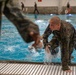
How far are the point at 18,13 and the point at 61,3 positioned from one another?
937 inches

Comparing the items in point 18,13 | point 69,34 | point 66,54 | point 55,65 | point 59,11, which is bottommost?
point 59,11

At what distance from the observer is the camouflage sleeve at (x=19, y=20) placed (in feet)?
3.90

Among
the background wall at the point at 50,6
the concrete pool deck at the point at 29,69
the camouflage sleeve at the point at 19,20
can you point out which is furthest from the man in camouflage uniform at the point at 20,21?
the background wall at the point at 50,6

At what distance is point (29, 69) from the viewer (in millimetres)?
3945

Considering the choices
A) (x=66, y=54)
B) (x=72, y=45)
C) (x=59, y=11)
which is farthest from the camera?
(x=59, y=11)

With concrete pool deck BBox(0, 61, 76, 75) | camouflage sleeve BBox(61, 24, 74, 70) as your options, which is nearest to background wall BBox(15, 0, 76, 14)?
concrete pool deck BBox(0, 61, 76, 75)

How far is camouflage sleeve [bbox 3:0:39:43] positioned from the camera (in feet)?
3.90

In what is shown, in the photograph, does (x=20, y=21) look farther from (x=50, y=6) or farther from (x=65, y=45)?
(x=50, y=6)

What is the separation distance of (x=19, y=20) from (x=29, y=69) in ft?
9.19

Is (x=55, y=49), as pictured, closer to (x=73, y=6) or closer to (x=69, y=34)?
(x=69, y=34)

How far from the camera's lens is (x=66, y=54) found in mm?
3953

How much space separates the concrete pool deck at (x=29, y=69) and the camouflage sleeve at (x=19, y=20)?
2.53 m

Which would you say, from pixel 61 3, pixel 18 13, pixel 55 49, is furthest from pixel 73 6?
pixel 18 13

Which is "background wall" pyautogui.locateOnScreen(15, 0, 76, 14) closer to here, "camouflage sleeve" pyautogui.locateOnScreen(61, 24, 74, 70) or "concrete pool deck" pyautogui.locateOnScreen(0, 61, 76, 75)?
"concrete pool deck" pyautogui.locateOnScreen(0, 61, 76, 75)
